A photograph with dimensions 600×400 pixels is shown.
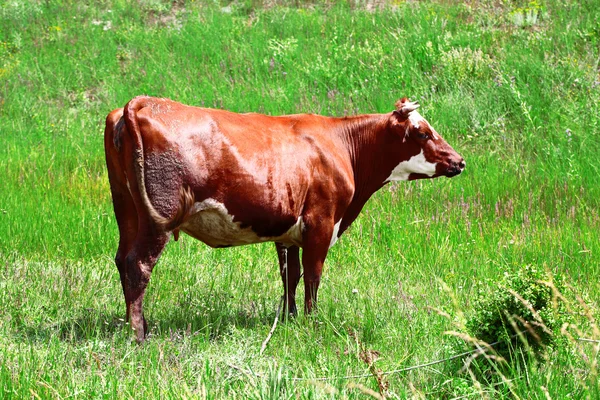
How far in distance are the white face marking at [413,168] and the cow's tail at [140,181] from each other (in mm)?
2025

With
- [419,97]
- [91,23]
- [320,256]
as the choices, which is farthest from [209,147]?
[91,23]

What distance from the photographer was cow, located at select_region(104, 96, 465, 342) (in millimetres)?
5516

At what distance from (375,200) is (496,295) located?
4.46 metres

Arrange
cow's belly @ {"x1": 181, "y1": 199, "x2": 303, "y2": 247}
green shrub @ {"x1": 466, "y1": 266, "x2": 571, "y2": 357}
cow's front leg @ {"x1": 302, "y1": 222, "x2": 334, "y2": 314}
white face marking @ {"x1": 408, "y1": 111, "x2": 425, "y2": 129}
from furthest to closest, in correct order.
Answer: white face marking @ {"x1": 408, "y1": 111, "x2": 425, "y2": 129}
cow's front leg @ {"x1": 302, "y1": 222, "x2": 334, "y2": 314}
cow's belly @ {"x1": 181, "y1": 199, "x2": 303, "y2": 247}
green shrub @ {"x1": 466, "y1": 266, "x2": 571, "y2": 357}

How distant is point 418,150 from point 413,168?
0.16m

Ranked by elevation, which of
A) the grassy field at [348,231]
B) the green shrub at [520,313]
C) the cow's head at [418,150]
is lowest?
the grassy field at [348,231]

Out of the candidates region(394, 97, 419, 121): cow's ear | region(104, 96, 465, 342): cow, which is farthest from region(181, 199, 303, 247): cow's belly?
region(394, 97, 419, 121): cow's ear

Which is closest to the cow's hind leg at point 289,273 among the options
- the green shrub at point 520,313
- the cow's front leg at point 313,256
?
the cow's front leg at point 313,256

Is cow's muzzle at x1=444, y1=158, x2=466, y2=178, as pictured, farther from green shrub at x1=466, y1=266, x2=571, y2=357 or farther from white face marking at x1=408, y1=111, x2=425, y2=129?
green shrub at x1=466, y1=266, x2=571, y2=357

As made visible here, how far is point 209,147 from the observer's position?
18.6 feet

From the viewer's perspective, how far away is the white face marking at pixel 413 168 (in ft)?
22.8

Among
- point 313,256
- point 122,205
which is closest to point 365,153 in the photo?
point 313,256

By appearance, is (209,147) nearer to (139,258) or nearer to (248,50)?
(139,258)

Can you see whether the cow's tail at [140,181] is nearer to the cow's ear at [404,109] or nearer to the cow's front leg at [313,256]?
the cow's front leg at [313,256]
